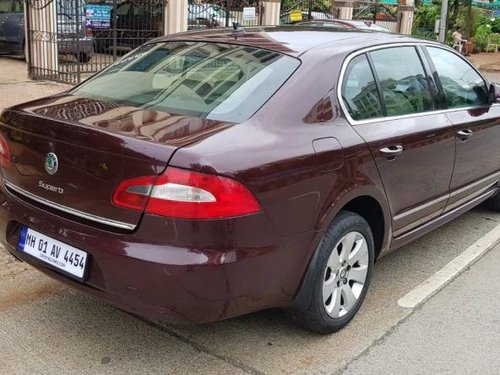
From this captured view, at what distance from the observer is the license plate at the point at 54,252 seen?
→ 2928 mm

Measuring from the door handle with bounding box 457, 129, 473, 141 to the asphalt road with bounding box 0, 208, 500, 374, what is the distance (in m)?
1.09

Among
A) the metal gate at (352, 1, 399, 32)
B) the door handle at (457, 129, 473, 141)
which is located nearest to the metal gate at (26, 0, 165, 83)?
the door handle at (457, 129, 473, 141)

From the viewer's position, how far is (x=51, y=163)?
119 inches

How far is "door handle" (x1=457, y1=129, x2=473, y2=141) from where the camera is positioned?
442 cm

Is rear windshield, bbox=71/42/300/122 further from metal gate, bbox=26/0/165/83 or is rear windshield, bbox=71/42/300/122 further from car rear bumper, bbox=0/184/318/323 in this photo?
metal gate, bbox=26/0/165/83

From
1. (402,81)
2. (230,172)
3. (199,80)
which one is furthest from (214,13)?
(230,172)

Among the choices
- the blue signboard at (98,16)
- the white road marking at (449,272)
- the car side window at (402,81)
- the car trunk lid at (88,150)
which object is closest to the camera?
the car trunk lid at (88,150)

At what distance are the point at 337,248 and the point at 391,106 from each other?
3.48 feet

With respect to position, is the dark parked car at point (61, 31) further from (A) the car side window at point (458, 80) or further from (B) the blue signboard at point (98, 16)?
(A) the car side window at point (458, 80)

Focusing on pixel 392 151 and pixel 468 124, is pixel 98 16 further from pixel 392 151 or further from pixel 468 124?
pixel 392 151

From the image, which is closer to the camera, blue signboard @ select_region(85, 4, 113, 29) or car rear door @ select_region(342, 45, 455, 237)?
car rear door @ select_region(342, 45, 455, 237)

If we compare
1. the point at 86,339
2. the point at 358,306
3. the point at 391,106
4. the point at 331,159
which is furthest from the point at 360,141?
Result: the point at 86,339

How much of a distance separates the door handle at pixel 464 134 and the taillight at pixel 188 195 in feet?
7.56

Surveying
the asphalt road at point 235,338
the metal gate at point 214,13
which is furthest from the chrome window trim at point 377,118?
the metal gate at point 214,13
